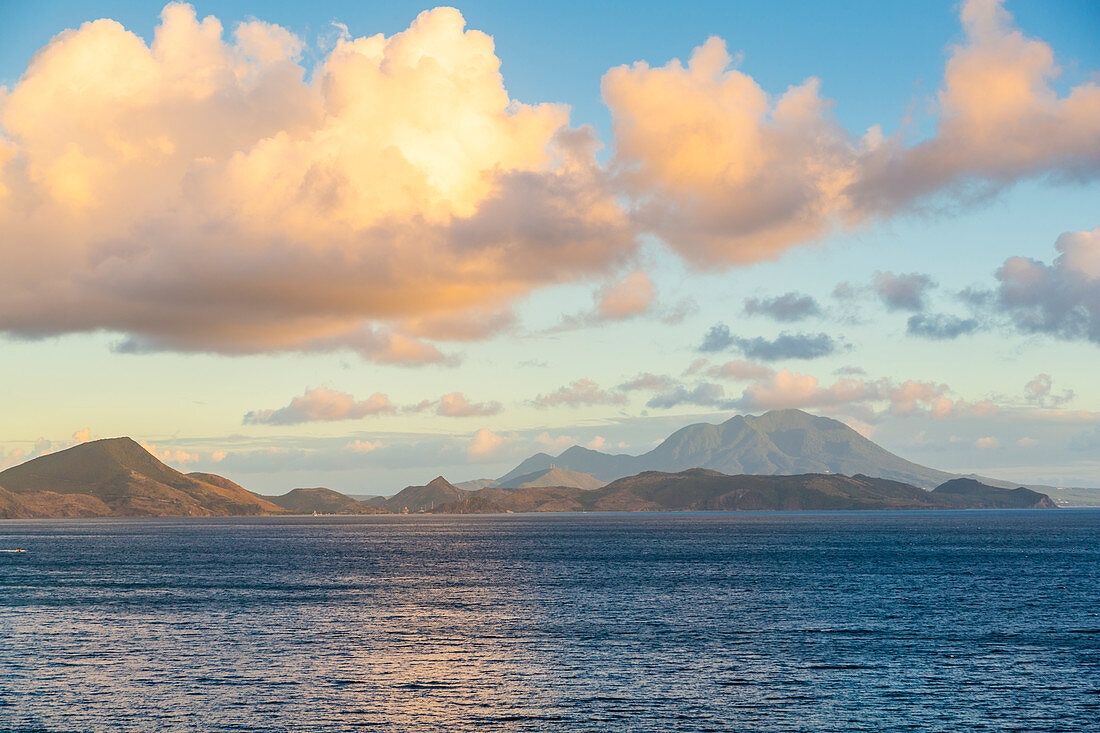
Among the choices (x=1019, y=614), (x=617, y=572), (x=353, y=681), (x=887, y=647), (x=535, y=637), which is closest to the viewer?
(x=353, y=681)

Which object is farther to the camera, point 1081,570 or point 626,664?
point 1081,570

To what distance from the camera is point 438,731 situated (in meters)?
61.6

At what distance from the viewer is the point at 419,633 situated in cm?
10250

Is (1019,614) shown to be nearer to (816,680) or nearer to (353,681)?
(816,680)

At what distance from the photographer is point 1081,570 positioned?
614ft

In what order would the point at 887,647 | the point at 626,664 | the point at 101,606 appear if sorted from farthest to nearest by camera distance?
the point at 101,606
the point at 887,647
the point at 626,664

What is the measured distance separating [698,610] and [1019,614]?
128 ft

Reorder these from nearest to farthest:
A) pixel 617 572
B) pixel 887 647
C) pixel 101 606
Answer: pixel 887 647, pixel 101 606, pixel 617 572

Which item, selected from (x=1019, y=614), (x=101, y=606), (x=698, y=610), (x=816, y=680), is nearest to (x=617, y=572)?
(x=698, y=610)

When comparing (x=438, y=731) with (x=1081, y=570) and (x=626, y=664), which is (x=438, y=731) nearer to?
(x=626, y=664)

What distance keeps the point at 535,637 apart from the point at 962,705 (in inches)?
1745

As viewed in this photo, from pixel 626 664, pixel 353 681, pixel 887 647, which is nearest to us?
pixel 353 681

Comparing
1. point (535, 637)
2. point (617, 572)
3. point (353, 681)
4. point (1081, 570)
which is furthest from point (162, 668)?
point (1081, 570)

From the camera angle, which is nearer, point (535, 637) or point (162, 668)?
point (162, 668)
